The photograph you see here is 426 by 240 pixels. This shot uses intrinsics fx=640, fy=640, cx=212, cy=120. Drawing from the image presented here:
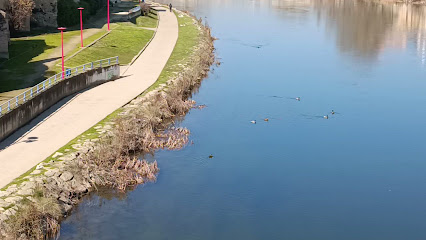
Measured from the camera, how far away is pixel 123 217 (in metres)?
29.9

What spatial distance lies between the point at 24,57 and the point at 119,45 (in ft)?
46.1

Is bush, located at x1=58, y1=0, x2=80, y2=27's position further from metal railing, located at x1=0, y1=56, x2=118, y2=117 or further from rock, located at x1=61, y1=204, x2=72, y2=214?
rock, located at x1=61, y1=204, x2=72, y2=214

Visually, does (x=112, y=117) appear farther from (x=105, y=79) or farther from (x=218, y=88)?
(x=218, y=88)

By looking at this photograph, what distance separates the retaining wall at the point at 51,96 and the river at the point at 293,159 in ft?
24.6

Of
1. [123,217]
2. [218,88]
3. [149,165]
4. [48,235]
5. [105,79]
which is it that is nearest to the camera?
[48,235]

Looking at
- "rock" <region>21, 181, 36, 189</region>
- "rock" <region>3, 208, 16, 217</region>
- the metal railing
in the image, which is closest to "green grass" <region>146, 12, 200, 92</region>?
the metal railing

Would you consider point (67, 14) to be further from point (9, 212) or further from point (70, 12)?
point (9, 212)

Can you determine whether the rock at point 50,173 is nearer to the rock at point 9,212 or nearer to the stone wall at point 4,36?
the rock at point 9,212

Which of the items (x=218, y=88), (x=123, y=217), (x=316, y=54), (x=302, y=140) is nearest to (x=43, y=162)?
(x=123, y=217)

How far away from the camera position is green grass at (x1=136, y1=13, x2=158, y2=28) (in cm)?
8300

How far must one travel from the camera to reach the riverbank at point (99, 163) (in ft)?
89.8

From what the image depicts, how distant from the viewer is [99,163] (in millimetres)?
34156

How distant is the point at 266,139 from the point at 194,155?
19.0 ft

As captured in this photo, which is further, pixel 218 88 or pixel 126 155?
pixel 218 88
